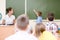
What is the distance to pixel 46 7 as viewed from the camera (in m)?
6.39

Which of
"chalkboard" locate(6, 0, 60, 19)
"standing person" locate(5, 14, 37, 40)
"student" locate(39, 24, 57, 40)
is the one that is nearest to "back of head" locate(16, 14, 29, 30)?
"standing person" locate(5, 14, 37, 40)

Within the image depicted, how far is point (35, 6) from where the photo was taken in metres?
6.38

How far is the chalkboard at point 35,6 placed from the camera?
6.34m

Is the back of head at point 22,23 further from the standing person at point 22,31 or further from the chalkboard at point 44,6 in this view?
the chalkboard at point 44,6

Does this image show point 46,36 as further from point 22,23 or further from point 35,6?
point 35,6

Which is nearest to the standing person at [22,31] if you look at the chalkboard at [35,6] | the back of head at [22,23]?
the back of head at [22,23]

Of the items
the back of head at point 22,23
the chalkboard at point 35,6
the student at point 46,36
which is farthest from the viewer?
the chalkboard at point 35,6

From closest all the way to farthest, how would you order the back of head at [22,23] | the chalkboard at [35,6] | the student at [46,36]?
1. the back of head at [22,23]
2. the student at [46,36]
3. the chalkboard at [35,6]

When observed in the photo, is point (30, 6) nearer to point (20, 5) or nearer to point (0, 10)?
point (20, 5)

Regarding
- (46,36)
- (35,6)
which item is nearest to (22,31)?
Result: (46,36)

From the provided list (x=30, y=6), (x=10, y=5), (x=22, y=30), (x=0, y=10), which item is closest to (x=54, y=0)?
(x=30, y=6)

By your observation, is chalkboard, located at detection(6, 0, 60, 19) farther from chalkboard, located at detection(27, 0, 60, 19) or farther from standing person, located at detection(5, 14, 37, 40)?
standing person, located at detection(5, 14, 37, 40)

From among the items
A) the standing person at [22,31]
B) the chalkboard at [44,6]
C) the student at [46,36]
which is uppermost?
the chalkboard at [44,6]

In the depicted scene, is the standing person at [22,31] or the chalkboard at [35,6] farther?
the chalkboard at [35,6]
